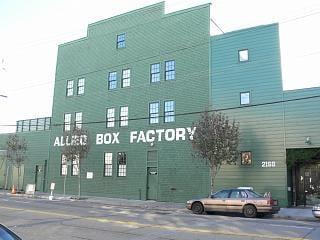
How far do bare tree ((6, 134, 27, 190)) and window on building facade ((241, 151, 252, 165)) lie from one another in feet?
73.3

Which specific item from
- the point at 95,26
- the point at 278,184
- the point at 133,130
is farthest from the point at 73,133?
A: the point at 278,184

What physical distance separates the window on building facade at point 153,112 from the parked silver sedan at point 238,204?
1006 cm

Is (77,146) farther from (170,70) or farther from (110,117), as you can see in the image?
(170,70)

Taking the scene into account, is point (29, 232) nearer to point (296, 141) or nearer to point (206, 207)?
point (206, 207)

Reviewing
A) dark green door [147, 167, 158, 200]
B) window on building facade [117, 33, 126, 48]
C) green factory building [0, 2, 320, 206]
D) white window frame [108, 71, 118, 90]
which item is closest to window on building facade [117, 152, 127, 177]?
green factory building [0, 2, 320, 206]

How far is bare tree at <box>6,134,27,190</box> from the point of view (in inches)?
1538

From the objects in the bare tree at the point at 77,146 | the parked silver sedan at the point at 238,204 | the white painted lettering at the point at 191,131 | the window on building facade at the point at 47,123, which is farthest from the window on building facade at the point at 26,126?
the parked silver sedan at the point at 238,204

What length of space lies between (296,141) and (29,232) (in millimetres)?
17150

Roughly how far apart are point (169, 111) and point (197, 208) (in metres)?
10.0

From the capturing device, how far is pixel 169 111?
30.8 m

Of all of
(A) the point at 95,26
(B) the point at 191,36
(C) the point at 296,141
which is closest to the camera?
(C) the point at 296,141

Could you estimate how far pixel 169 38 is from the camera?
104 feet

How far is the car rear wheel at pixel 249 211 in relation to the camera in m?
20.4

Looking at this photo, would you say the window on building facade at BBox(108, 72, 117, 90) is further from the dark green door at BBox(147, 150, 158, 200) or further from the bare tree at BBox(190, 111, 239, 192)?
the bare tree at BBox(190, 111, 239, 192)
